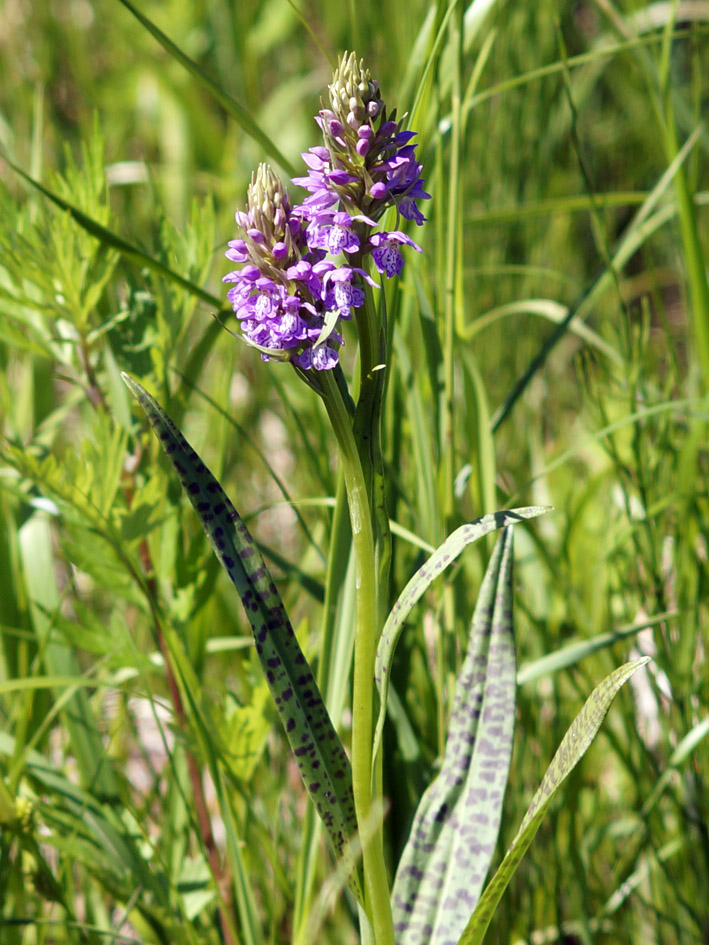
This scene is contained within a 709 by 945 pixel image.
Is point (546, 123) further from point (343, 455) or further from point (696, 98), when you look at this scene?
point (343, 455)

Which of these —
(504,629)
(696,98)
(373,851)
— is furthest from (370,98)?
(696,98)

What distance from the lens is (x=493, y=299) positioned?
8.20 ft

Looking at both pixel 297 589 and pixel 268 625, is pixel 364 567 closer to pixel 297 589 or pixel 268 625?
pixel 268 625

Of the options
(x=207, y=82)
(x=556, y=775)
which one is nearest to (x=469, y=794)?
(x=556, y=775)

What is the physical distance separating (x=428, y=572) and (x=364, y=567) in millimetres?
61

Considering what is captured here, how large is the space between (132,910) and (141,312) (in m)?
0.80

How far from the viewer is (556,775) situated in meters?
0.77

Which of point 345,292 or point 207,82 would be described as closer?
point 345,292

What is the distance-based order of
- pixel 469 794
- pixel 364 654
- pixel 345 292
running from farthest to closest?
1. pixel 469 794
2. pixel 364 654
3. pixel 345 292

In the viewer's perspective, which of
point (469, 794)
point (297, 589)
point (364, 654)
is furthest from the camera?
point (297, 589)

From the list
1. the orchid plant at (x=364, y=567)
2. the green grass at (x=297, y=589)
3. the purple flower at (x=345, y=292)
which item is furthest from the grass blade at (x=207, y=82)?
the purple flower at (x=345, y=292)

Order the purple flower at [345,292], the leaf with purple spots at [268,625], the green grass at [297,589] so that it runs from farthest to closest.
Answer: the green grass at [297,589]
the leaf with purple spots at [268,625]
the purple flower at [345,292]

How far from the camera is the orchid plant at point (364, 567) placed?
0.73 m

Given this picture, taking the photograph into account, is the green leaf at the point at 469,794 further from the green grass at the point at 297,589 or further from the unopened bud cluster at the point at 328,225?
the unopened bud cluster at the point at 328,225
